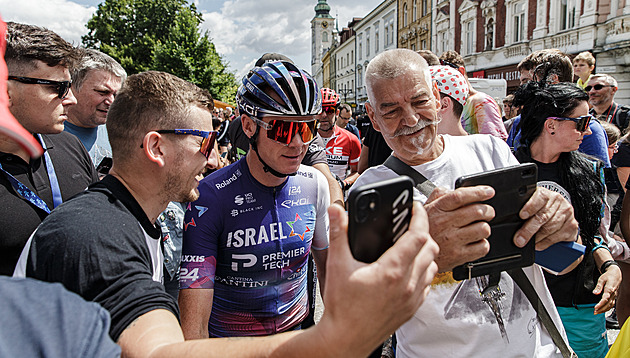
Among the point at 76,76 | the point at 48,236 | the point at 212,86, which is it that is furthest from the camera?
the point at 212,86

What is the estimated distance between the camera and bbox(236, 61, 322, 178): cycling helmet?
209cm

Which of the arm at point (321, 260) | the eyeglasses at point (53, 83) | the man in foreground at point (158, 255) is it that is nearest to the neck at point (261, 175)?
the man in foreground at point (158, 255)

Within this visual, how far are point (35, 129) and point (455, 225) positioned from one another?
7.66 ft

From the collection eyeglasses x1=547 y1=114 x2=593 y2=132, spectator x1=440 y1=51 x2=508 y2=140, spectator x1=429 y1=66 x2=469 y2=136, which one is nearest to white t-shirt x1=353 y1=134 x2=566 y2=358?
eyeglasses x1=547 y1=114 x2=593 y2=132

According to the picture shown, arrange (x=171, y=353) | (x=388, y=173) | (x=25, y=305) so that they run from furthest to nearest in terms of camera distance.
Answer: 1. (x=388, y=173)
2. (x=171, y=353)
3. (x=25, y=305)

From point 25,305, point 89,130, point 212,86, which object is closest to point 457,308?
point 25,305

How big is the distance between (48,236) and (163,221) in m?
1.06

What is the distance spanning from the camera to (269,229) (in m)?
2.04

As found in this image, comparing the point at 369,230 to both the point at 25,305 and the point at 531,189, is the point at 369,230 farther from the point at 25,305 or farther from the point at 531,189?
the point at 531,189

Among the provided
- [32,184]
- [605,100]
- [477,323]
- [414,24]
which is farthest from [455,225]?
[414,24]

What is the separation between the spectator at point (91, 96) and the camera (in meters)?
3.49

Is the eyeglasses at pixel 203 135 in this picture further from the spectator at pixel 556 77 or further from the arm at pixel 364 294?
the spectator at pixel 556 77

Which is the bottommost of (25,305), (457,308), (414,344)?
(414,344)

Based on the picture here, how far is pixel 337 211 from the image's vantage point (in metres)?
0.83
